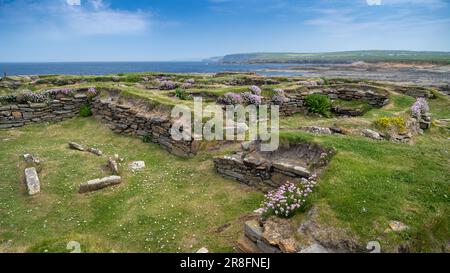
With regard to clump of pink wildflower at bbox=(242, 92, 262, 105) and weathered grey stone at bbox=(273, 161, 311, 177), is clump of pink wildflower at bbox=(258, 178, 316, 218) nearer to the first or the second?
weathered grey stone at bbox=(273, 161, 311, 177)

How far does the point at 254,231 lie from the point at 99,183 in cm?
611

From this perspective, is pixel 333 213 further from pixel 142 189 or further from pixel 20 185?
pixel 20 185

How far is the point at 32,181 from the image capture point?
35.0 feet

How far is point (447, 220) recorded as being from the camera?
6.41 metres

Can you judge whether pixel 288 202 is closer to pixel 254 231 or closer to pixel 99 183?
pixel 254 231

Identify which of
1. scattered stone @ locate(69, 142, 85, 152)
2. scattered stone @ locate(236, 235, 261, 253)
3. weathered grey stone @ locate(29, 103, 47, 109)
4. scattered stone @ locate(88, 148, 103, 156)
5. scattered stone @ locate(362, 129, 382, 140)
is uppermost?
weathered grey stone @ locate(29, 103, 47, 109)

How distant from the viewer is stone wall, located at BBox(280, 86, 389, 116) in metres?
20.3

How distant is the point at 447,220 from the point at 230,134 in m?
8.04

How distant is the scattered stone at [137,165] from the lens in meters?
12.3

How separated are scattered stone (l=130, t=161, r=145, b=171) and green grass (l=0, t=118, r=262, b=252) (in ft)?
0.94

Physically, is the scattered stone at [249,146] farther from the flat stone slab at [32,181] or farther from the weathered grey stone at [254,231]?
the flat stone slab at [32,181]

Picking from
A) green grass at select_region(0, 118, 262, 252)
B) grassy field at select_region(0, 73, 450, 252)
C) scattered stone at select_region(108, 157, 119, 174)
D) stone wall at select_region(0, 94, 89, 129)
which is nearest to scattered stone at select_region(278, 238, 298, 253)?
grassy field at select_region(0, 73, 450, 252)

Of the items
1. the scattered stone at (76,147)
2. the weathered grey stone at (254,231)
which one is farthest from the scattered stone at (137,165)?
the weathered grey stone at (254,231)
